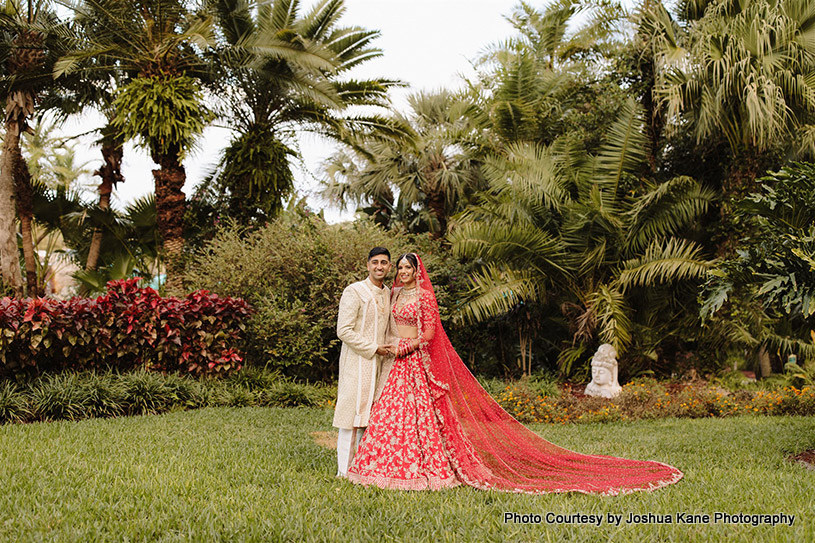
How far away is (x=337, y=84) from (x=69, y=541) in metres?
11.4

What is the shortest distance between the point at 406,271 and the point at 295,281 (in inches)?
249

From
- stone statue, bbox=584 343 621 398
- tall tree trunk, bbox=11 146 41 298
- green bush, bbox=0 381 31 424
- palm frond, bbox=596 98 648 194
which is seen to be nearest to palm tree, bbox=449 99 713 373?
palm frond, bbox=596 98 648 194

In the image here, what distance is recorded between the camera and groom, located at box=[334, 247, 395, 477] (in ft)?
16.5

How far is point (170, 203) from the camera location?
12.1m

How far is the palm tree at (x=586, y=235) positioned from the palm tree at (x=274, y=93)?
12.6 ft

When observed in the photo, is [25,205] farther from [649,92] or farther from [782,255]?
[782,255]

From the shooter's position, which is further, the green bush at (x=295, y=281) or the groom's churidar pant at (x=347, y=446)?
the green bush at (x=295, y=281)

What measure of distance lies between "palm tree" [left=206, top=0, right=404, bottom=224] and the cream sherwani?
7908mm

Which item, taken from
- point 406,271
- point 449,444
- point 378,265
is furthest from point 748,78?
point 449,444

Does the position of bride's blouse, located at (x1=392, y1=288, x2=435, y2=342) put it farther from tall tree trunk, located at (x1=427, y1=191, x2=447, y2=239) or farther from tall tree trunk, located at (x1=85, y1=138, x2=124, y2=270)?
tall tree trunk, located at (x1=85, y1=138, x2=124, y2=270)

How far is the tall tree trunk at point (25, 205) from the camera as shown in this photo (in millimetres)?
12609

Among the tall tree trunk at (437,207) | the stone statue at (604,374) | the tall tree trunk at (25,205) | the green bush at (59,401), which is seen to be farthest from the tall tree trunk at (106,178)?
the stone statue at (604,374)

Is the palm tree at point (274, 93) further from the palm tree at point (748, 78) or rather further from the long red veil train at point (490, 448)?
the long red veil train at point (490, 448)

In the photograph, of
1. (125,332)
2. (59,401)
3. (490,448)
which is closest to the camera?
(490,448)
